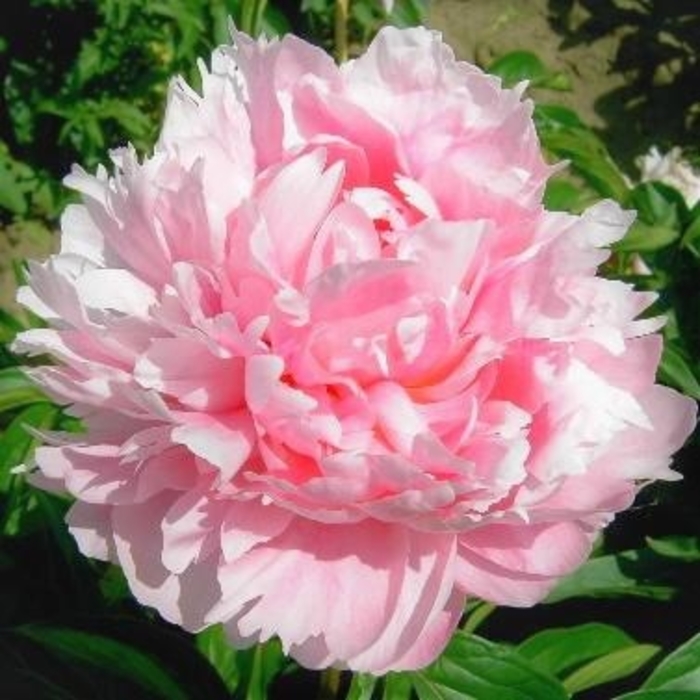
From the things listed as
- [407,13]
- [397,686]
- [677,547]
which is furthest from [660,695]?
[407,13]

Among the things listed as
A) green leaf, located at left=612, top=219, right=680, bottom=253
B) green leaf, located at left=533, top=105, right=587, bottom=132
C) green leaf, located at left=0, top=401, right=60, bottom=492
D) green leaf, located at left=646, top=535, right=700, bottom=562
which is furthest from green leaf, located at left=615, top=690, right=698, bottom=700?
green leaf, located at left=533, top=105, right=587, bottom=132

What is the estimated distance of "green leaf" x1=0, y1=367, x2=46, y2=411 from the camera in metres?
1.12

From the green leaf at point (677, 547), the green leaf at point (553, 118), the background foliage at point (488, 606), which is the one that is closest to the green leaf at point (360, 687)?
the background foliage at point (488, 606)

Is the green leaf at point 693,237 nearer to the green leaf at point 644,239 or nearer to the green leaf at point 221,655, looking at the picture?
the green leaf at point 644,239

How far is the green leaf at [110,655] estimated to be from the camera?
893 mm

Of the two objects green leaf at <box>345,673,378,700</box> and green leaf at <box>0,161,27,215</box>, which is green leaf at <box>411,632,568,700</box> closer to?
green leaf at <box>345,673,378,700</box>

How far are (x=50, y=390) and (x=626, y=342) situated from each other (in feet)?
1.00

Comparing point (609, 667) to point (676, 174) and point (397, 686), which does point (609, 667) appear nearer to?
point (397, 686)

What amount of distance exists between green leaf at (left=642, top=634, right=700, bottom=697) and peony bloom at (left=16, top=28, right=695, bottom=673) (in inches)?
13.7

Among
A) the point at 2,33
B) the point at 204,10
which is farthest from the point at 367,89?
the point at 2,33

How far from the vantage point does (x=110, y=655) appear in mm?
904

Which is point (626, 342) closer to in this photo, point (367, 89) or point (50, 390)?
point (367, 89)

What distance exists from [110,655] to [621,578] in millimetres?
468

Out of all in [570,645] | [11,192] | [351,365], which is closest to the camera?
[351,365]
